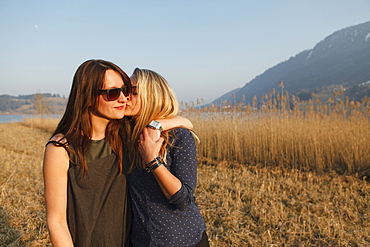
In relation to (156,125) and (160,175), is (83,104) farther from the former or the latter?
(160,175)

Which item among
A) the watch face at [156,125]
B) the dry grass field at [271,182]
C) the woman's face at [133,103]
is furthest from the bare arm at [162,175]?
the dry grass field at [271,182]

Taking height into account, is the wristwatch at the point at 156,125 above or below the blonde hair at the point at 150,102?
below

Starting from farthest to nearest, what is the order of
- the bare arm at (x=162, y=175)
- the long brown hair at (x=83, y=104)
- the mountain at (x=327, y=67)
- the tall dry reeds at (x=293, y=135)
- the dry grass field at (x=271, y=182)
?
the mountain at (x=327, y=67)
the tall dry reeds at (x=293, y=135)
the dry grass field at (x=271, y=182)
the long brown hair at (x=83, y=104)
the bare arm at (x=162, y=175)

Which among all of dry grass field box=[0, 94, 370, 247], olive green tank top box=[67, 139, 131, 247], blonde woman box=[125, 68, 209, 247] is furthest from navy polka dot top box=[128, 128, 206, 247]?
dry grass field box=[0, 94, 370, 247]

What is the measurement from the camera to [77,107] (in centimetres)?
140

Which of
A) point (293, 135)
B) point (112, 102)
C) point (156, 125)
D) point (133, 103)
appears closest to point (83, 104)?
point (112, 102)

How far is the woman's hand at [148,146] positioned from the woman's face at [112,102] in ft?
0.74

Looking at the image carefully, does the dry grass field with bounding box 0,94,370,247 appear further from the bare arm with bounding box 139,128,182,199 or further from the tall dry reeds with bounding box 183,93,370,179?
the bare arm with bounding box 139,128,182,199

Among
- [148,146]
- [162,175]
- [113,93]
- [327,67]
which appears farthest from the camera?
[327,67]

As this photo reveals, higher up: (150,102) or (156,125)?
(150,102)

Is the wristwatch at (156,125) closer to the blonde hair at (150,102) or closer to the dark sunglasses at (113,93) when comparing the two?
the blonde hair at (150,102)

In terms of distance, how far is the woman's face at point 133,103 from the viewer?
1.44 metres

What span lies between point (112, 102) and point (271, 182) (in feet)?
15.0

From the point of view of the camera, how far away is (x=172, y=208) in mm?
1342
